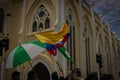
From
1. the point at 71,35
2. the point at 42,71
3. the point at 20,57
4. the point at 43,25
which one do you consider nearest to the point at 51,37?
the point at 20,57

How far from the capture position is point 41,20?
21484 mm

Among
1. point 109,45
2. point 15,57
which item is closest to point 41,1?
point 15,57

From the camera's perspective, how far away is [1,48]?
33.3ft

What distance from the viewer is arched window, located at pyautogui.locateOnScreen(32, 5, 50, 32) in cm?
2102

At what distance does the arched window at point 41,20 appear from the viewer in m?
21.0

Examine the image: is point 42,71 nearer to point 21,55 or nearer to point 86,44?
point 86,44

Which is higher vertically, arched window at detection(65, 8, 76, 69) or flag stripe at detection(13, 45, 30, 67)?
arched window at detection(65, 8, 76, 69)

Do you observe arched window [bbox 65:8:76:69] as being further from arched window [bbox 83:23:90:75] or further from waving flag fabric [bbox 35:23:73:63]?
waving flag fabric [bbox 35:23:73:63]

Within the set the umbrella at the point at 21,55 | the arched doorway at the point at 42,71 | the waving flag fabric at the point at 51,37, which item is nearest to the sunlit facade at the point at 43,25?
the arched doorway at the point at 42,71

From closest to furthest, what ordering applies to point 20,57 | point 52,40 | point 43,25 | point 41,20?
point 20,57 → point 52,40 → point 43,25 → point 41,20

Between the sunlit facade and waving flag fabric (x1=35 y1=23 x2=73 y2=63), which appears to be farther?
the sunlit facade

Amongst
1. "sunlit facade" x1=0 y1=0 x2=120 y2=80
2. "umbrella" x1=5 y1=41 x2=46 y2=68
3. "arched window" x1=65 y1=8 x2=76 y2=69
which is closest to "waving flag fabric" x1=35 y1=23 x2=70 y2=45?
"umbrella" x1=5 y1=41 x2=46 y2=68

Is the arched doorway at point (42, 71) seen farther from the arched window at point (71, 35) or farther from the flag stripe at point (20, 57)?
the flag stripe at point (20, 57)

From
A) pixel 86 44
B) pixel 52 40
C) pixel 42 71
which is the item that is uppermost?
pixel 86 44
